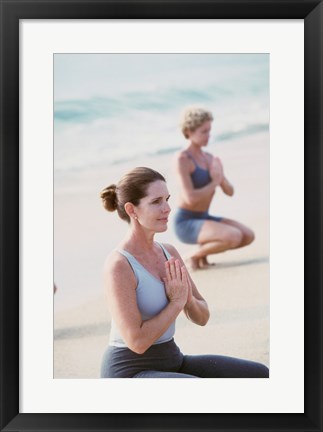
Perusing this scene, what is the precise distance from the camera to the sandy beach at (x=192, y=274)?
1.78 metres

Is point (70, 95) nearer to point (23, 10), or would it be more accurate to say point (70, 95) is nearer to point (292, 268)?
point (23, 10)

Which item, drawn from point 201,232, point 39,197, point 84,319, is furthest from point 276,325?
point 39,197

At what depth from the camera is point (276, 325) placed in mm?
1786

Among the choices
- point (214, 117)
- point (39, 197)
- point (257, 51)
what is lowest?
point (39, 197)

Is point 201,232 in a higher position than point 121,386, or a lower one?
higher

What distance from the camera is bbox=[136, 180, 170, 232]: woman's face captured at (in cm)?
181

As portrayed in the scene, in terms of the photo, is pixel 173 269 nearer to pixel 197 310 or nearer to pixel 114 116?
pixel 197 310

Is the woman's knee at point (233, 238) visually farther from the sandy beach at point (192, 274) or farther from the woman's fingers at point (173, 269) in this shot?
the woman's fingers at point (173, 269)

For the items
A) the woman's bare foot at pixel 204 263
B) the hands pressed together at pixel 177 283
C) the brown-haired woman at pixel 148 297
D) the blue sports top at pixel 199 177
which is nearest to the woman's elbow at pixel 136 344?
the brown-haired woman at pixel 148 297

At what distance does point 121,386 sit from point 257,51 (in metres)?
0.84

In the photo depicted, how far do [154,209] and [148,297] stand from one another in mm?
208

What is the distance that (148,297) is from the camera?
1782 mm

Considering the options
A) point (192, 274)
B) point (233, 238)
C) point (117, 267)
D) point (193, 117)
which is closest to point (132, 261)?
point (117, 267)

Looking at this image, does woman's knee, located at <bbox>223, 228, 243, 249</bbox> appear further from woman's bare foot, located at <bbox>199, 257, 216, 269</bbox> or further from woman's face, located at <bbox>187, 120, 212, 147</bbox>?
woman's face, located at <bbox>187, 120, 212, 147</bbox>
